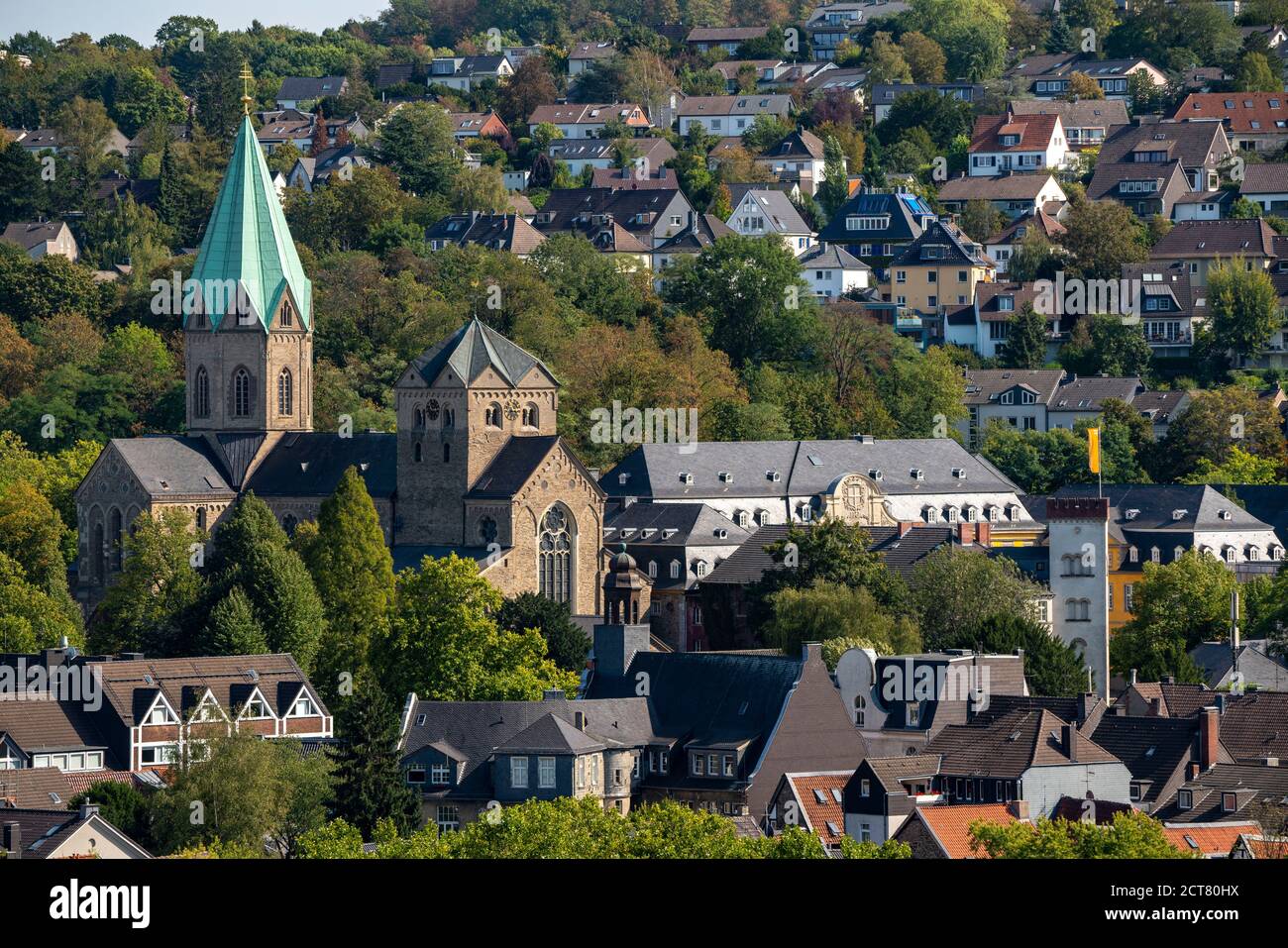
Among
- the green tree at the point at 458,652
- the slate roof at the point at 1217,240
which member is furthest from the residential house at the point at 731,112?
the green tree at the point at 458,652

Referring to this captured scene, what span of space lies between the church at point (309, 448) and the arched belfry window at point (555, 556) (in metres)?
0.04

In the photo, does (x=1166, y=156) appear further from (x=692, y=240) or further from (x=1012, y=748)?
(x=1012, y=748)

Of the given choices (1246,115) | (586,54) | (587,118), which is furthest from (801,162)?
(586,54)

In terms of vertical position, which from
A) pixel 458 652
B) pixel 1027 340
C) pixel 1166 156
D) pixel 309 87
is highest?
pixel 309 87

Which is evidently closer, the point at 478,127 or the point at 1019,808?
the point at 1019,808

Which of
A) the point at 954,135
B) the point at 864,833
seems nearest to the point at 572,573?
the point at 864,833

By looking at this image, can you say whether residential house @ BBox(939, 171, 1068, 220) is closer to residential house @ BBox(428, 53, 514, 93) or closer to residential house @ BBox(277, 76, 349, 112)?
residential house @ BBox(428, 53, 514, 93)

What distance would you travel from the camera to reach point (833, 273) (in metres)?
136

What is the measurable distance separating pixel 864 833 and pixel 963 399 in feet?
222

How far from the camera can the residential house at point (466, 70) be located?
188 metres

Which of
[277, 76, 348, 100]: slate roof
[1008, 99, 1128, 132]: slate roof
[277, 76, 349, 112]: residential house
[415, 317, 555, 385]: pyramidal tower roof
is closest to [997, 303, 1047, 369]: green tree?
[1008, 99, 1128, 132]: slate roof

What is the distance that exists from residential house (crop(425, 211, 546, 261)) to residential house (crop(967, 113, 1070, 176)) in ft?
92.7

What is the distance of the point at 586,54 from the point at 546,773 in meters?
133

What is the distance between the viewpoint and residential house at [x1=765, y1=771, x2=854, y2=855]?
178ft
